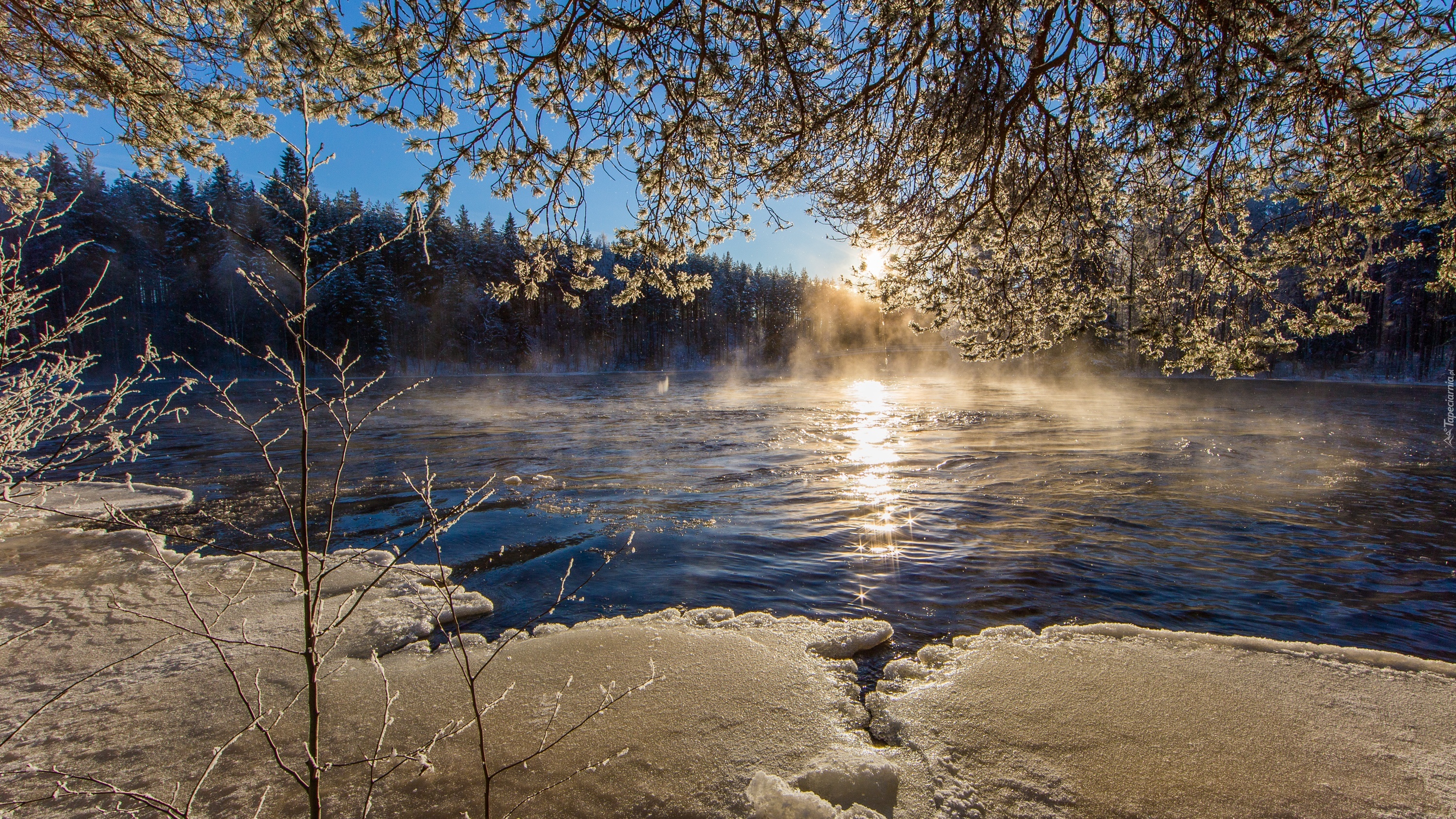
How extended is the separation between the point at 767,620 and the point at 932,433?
13.7 m

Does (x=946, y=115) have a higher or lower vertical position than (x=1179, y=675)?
higher

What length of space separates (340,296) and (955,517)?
54.9 m

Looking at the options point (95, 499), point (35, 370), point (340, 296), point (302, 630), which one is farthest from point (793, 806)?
point (340, 296)

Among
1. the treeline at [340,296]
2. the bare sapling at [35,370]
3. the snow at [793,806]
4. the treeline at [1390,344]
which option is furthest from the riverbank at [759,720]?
the treeline at [340,296]

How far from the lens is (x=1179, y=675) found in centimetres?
386

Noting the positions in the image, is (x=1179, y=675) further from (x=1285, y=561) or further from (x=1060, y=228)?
(x=1285, y=561)

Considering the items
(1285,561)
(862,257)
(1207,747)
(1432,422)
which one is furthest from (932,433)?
(1432,422)

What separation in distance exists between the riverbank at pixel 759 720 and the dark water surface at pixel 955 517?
85 centimetres

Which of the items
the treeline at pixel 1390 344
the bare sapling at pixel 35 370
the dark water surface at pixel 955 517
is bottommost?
the dark water surface at pixel 955 517

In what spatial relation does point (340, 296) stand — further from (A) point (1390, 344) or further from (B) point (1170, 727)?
(A) point (1390, 344)

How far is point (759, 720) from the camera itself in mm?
3420

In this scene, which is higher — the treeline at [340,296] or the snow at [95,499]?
the treeline at [340,296]

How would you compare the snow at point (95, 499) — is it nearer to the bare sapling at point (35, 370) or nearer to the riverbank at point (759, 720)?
the bare sapling at point (35, 370)

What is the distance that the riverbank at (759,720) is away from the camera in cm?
280
